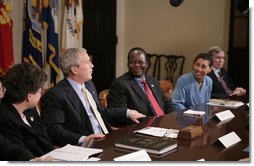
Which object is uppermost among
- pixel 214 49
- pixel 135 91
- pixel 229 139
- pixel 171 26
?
pixel 171 26

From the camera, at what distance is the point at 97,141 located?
175cm

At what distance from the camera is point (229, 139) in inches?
73.5

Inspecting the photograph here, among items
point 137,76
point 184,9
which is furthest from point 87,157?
point 137,76

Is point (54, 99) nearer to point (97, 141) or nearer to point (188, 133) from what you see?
point (97, 141)

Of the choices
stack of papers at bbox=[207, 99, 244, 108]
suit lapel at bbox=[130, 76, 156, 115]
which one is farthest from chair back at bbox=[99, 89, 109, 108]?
stack of papers at bbox=[207, 99, 244, 108]

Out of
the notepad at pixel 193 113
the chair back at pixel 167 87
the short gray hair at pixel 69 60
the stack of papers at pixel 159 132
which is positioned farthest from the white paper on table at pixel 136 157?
the chair back at pixel 167 87

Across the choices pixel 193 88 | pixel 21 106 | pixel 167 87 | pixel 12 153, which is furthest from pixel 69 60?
pixel 193 88

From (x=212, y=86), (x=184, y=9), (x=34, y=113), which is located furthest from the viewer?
(x=212, y=86)

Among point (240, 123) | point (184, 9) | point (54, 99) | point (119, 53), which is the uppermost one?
point (184, 9)

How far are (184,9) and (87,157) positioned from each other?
976mm

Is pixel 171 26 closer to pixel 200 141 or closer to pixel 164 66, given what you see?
pixel 164 66

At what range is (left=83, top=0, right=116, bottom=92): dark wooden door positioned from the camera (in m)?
2.40

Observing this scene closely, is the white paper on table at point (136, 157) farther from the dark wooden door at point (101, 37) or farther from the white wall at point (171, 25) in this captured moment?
the dark wooden door at point (101, 37)

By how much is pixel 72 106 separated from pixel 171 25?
28.1 inches
